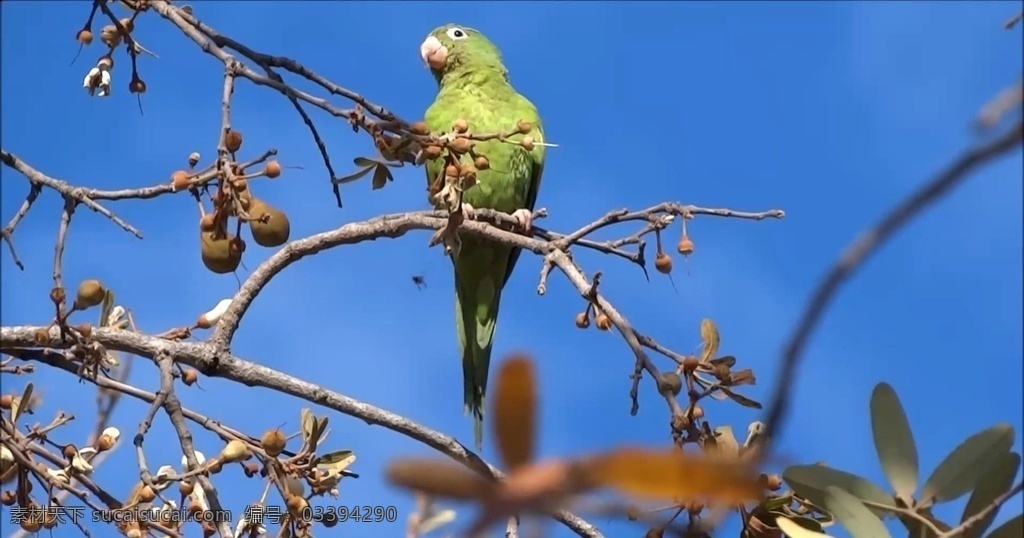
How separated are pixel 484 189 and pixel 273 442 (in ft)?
9.00

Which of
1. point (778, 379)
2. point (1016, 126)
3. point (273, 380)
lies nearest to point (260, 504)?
point (273, 380)

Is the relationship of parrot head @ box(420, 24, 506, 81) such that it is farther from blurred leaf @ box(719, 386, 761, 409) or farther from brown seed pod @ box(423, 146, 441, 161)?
blurred leaf @ box(719, 386, 761, 409)

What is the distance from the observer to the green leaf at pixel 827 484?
117cm

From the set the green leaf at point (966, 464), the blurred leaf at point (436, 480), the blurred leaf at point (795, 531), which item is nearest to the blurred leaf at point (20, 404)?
the blurred leaf at point (795, 531)

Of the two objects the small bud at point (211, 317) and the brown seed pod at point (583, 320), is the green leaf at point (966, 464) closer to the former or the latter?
the brown seed pod at point (583, 320)

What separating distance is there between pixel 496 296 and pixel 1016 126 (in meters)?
4.43

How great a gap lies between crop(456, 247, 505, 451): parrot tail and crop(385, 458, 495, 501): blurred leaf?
4.23 m

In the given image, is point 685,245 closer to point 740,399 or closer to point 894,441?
point 740,399

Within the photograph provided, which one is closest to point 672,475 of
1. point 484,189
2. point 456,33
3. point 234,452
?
point 234,452

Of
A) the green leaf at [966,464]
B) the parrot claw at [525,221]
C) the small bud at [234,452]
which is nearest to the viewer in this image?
the green leaf at [966,464]

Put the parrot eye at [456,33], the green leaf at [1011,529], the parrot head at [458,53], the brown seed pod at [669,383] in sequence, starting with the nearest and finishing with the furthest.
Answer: the green leaf at [1011,529] < the brown seed pod at [669,383] < the parrot head at [458,53] < the parrot eye at [456,33]

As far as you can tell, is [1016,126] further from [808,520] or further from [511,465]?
[808,520]

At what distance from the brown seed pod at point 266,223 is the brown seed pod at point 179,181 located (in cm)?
12

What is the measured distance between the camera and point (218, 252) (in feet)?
6.49
